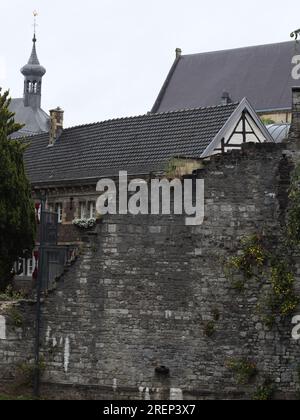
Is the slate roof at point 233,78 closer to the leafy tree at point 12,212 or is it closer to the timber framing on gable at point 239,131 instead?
the timber framing on gable at point 239,131

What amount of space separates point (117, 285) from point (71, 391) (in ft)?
7.98

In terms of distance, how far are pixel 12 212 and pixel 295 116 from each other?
13.8m

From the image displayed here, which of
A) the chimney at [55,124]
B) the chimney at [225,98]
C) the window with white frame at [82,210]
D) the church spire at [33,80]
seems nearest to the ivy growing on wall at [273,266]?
the window with white frame at [82,210]

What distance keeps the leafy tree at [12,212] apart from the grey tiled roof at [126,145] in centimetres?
560

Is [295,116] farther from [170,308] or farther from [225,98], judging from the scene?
[225,98]

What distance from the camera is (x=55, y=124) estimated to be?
151ft

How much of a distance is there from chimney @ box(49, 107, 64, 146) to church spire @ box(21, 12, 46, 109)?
2238 inches

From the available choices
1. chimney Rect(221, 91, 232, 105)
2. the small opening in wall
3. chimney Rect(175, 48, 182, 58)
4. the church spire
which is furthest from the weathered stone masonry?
the church spire

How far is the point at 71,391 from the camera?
21.1 metres

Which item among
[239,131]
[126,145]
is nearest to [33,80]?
[126,145]

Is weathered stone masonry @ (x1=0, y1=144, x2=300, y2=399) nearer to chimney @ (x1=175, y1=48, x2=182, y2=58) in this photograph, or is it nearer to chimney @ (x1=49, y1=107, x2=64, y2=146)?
chimney @ (x1=49, y1=107, x2=64, y2=146)

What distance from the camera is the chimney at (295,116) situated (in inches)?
808

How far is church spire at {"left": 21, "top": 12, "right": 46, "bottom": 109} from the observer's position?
4095 inches
